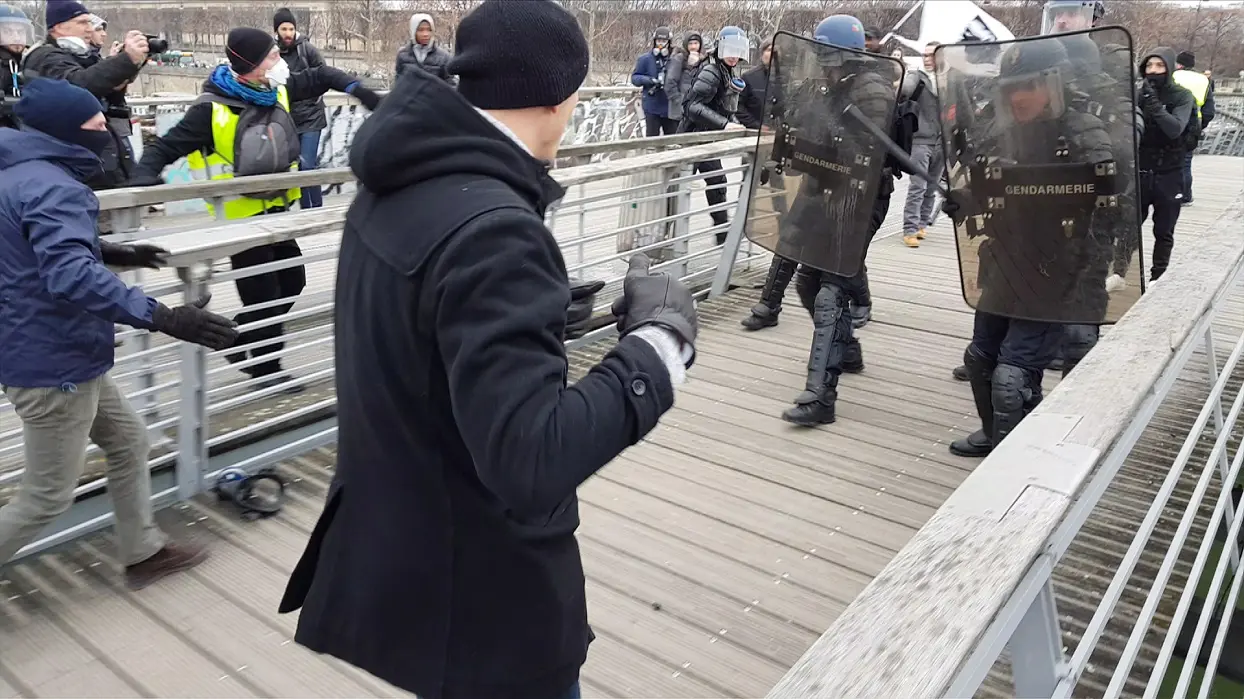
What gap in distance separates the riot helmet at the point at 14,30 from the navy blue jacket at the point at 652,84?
5942 mm

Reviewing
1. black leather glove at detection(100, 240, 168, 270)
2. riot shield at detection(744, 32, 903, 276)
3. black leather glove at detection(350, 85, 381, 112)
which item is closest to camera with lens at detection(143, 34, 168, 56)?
black leather glove at detection(350, 85, 381, 112)

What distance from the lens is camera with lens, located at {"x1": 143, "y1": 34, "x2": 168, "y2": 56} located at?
5297 mm

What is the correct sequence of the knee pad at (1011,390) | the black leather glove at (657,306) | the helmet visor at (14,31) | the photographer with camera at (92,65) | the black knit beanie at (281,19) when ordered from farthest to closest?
the black knit beanie at (281,19)
the helmet visor at (14,31)
the photographer with camera at (92,65)
the knee pad at (1011,390)
the black leather glove at (657,306)

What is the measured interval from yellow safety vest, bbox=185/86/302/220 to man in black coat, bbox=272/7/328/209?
1.89 m

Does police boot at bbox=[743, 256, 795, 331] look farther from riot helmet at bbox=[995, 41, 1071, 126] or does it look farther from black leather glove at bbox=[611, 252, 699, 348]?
black leather glove at bbox=[611, 252, 699, 348]

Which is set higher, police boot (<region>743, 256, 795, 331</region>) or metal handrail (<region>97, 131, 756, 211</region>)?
metal handrail (<region>97, 131, 756, 211</region>)

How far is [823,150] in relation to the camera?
496 cm

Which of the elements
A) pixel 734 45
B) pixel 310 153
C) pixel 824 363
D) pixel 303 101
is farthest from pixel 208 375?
pixel 734 45

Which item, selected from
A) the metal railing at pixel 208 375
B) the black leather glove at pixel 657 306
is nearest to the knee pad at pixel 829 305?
the metal railing at pixel 208 375

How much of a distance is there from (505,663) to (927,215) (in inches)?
335

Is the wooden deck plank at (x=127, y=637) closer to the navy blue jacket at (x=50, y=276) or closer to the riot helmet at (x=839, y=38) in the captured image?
the navy blue jacket at (x=50, y=276)

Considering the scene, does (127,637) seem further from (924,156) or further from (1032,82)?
(924,156)

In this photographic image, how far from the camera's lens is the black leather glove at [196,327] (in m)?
2.91

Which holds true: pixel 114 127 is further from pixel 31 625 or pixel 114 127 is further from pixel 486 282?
pixel 486 282
